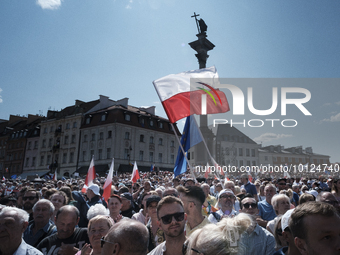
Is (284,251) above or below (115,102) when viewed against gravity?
below

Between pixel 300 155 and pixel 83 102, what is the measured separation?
63.2 m

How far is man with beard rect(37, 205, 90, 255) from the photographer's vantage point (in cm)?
347

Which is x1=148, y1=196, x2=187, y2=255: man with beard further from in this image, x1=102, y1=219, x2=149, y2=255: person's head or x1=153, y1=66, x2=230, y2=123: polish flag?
x1=153, y1=66, x2=230, y2=123: polish flag

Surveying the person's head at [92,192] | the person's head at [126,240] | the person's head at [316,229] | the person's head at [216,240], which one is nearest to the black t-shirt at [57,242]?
the person's head at [126,240]

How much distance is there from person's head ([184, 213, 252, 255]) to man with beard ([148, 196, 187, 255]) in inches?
35.6

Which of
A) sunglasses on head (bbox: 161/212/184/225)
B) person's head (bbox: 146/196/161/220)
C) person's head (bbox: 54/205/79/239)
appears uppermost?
sunglasses on head (bbox: 161/212/184/225)

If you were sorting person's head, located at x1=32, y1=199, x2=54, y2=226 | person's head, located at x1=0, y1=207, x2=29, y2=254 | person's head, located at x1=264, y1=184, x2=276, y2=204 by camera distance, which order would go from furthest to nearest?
person's head, located at x1=264, y1=184, x2=276, y2=204 < person's head, located at x1=32, y1=199, x2=54, y2=226 < person's head, located at x1=0, y1=207, x2=29, y2=254

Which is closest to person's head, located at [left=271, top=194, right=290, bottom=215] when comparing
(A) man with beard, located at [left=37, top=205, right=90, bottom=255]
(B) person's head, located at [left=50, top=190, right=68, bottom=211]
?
(A) man with beard, located at [left=37, top=205, right=90, bottom=255]

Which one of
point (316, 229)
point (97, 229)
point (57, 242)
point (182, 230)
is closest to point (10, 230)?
point (57, 242)

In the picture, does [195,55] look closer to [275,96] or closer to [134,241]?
[275,96]

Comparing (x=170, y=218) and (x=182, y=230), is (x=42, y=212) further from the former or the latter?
(x=182, y=230)

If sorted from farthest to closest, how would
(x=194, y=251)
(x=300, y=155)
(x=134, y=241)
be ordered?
1. (x=300, y=155)
2. (x=134, y=241)
3. (x=194, y=251)

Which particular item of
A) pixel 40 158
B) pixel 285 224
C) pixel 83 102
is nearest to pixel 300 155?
pixel 83 102

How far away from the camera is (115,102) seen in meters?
50.5
